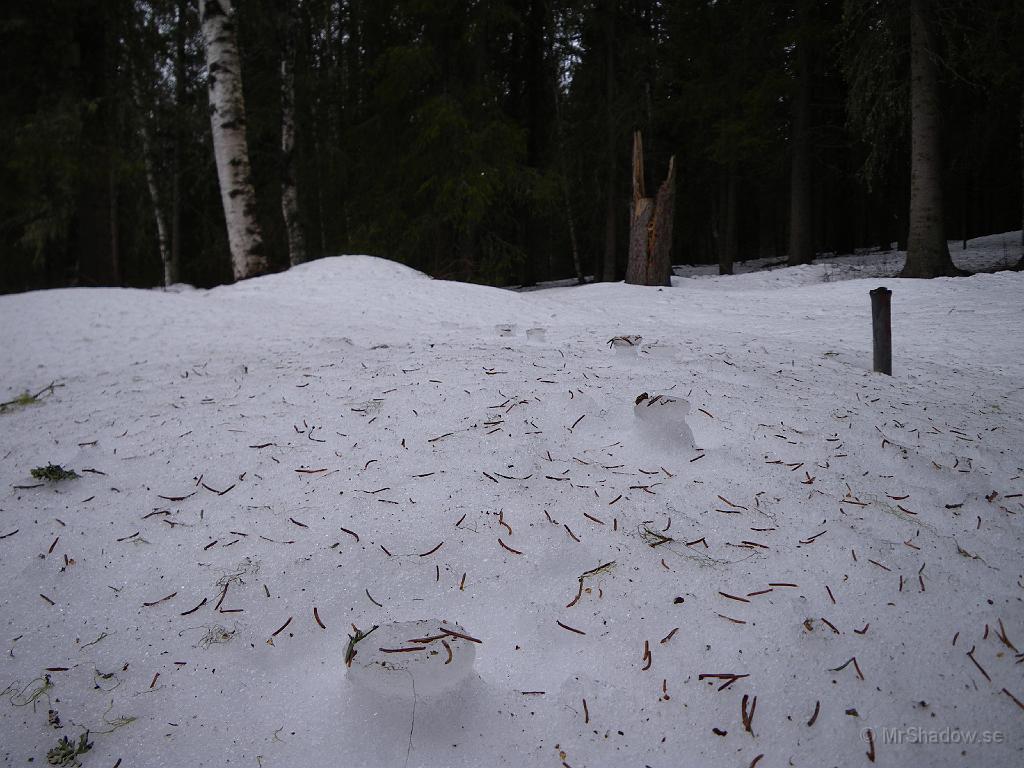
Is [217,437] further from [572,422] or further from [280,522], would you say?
[572,422]

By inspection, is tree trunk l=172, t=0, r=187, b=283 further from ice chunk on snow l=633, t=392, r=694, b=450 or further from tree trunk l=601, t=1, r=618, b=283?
ice chunk on snow l=633, t=392, r=694, b=450

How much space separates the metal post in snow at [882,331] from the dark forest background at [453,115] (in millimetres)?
7929

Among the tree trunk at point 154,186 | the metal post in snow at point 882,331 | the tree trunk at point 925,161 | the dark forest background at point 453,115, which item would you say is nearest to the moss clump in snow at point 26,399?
the metal post in snow at point 882,331

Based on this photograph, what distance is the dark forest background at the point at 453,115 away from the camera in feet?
31.9

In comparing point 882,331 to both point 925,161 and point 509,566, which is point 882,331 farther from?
point 925,161

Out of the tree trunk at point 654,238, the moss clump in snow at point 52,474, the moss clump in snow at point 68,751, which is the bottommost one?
the moss clump in snow at point 68,751

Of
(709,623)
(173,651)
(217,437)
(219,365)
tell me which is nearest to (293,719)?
(173,651)

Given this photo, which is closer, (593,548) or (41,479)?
(593,548)

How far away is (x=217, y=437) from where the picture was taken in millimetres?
2572

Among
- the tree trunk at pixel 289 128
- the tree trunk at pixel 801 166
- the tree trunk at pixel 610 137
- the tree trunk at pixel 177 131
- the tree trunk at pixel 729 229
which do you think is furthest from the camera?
the tree trunk at pixel 729 229

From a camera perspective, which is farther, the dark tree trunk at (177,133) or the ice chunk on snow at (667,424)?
the dark tree trunk at (177,133)

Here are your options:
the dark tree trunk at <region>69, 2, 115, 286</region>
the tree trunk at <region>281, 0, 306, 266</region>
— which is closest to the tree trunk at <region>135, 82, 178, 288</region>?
the dark tree trunk at <region>69, 2, 115, 286</region>

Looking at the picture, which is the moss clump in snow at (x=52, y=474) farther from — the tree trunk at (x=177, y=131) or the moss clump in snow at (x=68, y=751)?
the tree trunk at (x=177, y=131)

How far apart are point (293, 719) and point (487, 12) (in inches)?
546
